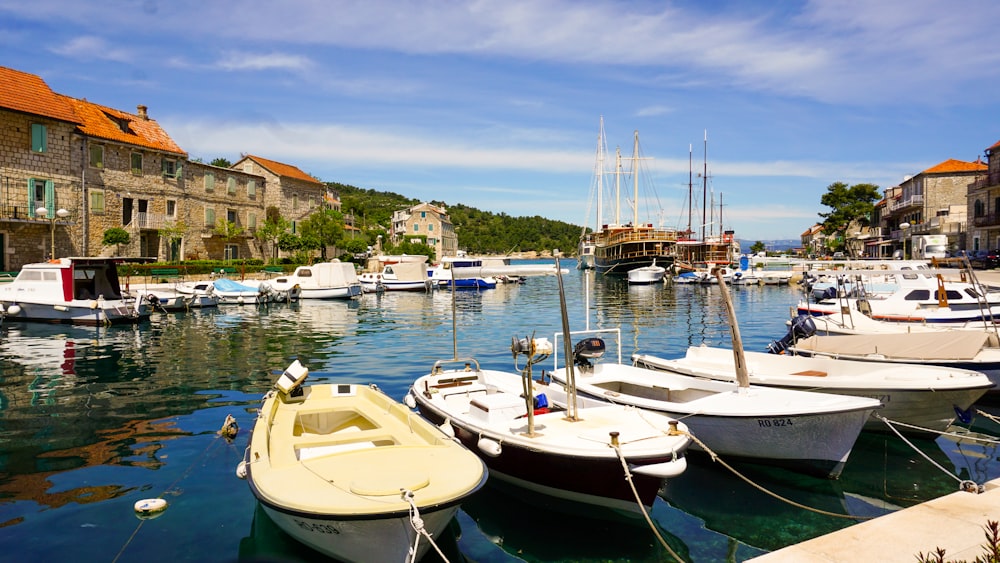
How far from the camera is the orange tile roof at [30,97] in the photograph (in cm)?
3812

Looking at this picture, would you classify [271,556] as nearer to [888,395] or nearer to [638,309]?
[888,395]

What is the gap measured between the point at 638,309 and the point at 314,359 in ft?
77.6

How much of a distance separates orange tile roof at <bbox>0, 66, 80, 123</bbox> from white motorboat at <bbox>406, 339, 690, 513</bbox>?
137 feet

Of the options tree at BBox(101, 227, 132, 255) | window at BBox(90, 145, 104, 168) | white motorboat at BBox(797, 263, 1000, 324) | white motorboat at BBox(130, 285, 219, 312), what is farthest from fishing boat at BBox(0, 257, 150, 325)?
white motorboat at BBox(797, 263, 1000, 324)

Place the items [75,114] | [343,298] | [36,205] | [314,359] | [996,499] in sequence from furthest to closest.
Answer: [343,298] → [75,114] → [36,205] → [314,359] → [996,499]

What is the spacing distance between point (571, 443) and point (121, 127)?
167 feet

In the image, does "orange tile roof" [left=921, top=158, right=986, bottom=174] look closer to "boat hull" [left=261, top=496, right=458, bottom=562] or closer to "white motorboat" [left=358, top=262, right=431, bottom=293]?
"white motorboat" [left=358, top=262, right=431, bottom=293]

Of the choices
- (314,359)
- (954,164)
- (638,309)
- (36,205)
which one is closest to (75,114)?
(36,205)

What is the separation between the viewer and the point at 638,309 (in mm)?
39406

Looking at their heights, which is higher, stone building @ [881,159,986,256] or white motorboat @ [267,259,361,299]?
stone building @ [881,159,986,256]

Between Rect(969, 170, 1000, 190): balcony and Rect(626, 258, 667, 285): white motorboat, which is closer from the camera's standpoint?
Rect(969, 170, 1000, 190): balcony

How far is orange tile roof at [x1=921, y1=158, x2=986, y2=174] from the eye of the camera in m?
66.4

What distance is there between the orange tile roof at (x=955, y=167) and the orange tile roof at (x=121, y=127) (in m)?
74.1

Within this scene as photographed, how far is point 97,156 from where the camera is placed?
4356 cm
